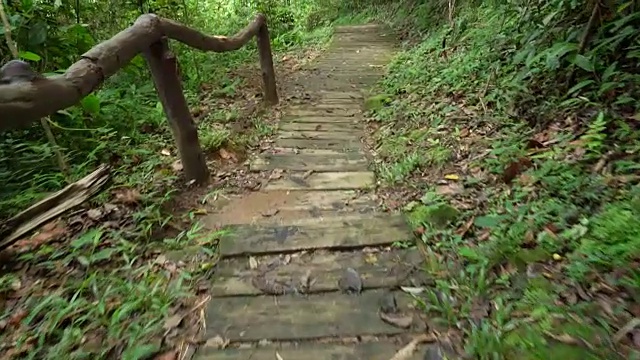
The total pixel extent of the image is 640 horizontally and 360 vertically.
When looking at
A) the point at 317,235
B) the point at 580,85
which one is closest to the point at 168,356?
the point at 317,235

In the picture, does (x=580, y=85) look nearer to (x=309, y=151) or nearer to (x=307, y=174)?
(x=307, y=174)

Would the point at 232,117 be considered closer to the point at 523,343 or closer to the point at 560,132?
the point at 560,132

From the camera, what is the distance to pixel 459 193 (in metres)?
3.14

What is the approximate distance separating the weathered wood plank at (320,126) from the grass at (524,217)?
90cm

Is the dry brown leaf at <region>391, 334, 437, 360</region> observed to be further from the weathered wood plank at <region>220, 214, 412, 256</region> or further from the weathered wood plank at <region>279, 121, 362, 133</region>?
the weathered wood plank at <region>279, 121, 362, 133</region>

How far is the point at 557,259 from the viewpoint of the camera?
2.20 meters

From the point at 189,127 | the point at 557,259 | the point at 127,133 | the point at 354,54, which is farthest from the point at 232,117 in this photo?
the point at 354,54

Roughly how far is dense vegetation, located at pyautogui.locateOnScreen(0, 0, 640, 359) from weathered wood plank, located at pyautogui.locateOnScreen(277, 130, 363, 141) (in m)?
0.30

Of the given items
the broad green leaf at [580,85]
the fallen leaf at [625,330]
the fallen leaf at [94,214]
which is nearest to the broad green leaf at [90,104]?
the fallen leaf at [94,214]

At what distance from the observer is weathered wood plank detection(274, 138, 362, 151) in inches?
193

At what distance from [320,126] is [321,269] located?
→ 3224mm

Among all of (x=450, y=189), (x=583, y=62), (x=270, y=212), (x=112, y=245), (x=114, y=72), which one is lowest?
(x=270, y=212)

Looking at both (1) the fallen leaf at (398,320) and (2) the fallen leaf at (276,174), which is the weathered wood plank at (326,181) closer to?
(2) the fallen leaf at (276,174)

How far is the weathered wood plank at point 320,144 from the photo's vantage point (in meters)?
4.90
